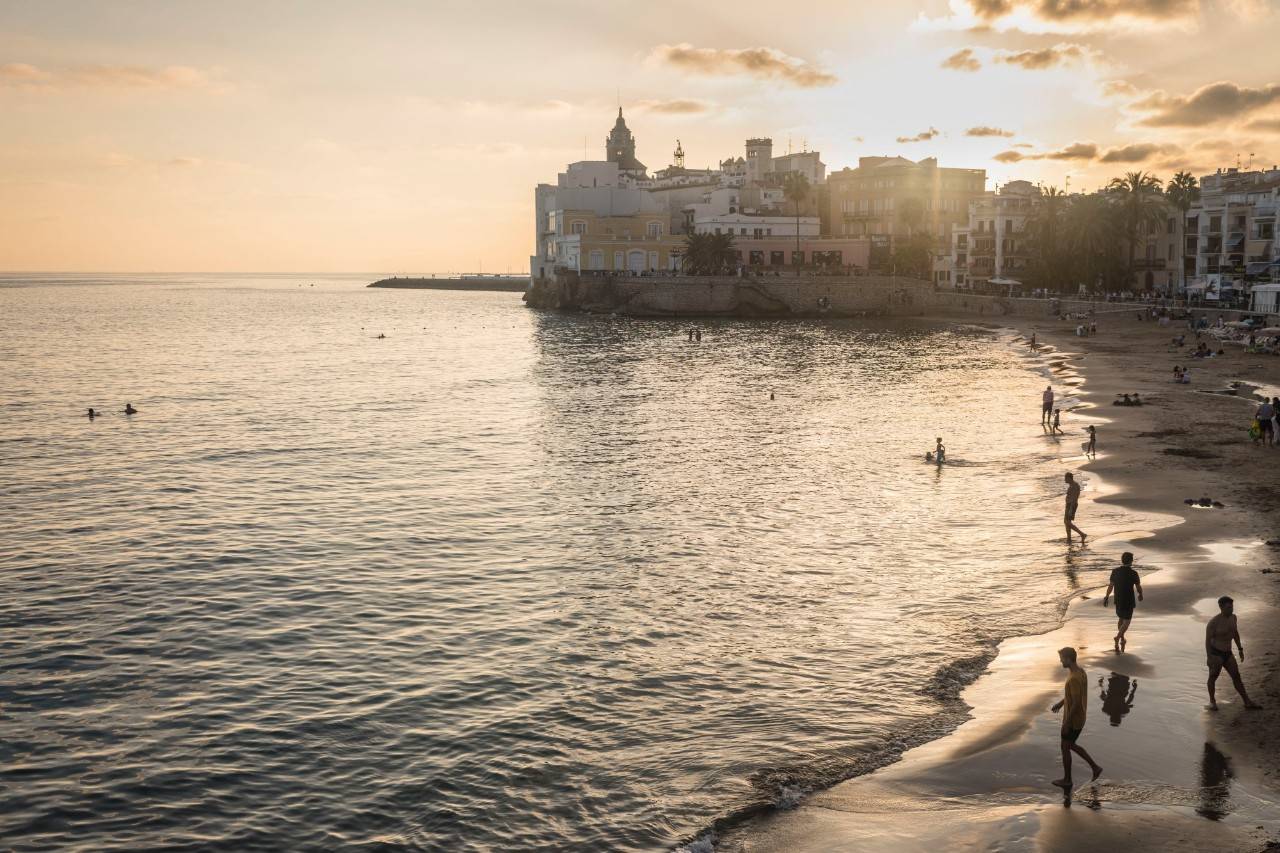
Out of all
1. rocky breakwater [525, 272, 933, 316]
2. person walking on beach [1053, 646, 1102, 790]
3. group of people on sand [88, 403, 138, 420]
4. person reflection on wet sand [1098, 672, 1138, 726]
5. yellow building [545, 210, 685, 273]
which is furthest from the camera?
yellow building [545, 210, 685, 273]

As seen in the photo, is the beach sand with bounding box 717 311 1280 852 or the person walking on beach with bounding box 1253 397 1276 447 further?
the person walking on beach with bounding box 1253 397 1276 447

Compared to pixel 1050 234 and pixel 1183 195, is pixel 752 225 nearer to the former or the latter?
pixel 1050 234

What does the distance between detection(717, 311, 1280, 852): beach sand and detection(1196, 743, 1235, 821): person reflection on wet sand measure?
0.03m

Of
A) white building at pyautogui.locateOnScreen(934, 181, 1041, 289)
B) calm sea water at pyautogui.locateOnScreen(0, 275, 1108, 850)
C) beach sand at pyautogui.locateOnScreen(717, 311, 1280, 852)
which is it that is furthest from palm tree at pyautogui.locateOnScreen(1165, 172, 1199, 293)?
beach sand at pyautogui.locateOnScreen(717, 311, 1280, 852)

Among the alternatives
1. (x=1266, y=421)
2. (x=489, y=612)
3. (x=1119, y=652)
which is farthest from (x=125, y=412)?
(x=1266, y=421)

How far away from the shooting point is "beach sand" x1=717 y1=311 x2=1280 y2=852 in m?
12.9

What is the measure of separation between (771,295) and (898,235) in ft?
85.8

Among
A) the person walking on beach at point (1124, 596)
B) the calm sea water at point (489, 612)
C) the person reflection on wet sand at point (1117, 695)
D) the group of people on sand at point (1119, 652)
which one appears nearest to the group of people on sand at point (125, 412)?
the calm sea water at point (489, 612)

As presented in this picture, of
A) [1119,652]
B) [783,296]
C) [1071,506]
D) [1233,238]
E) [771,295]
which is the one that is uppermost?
[1233,238]

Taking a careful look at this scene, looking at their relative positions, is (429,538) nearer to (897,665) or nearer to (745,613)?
(745,613)

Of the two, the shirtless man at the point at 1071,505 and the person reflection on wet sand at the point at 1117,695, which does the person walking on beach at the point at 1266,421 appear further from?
the person reflection on wet sand at the point at 1117,695

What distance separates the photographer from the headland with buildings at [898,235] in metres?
112

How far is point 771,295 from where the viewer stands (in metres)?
132

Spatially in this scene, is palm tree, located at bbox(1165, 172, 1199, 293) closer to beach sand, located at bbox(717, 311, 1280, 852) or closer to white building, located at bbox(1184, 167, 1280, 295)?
white building, located at bbox(1184, 167, 1280, 295)
